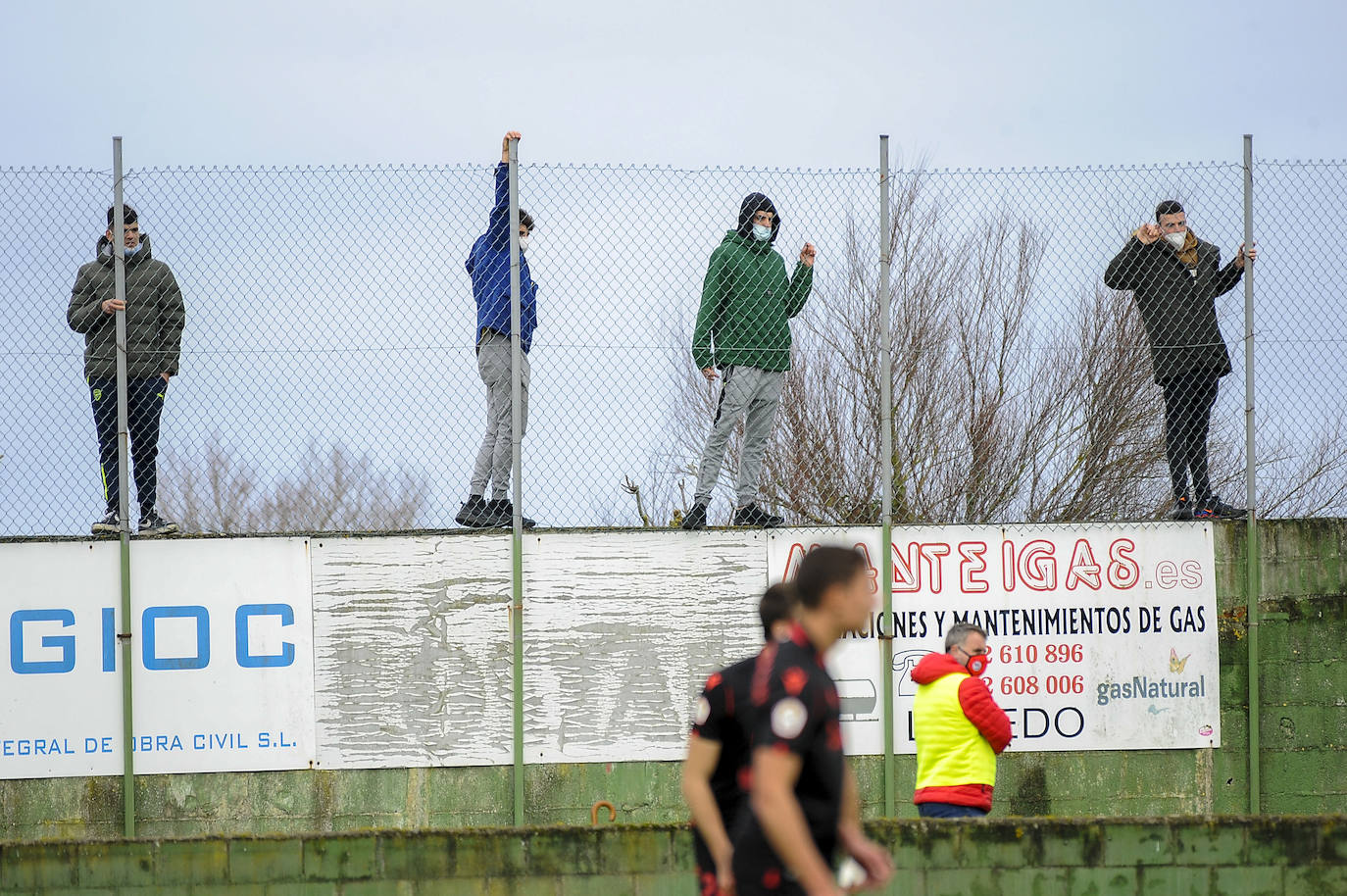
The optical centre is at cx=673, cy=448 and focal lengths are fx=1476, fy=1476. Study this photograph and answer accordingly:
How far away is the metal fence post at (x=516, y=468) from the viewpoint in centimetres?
904

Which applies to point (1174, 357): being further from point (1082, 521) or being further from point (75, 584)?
point (75, 584)

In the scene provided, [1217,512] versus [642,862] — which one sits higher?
[1217,512]

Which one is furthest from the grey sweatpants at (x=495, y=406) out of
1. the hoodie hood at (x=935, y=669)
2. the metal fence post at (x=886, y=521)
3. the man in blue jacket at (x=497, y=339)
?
the hoodie hood at (x=935, y=669)

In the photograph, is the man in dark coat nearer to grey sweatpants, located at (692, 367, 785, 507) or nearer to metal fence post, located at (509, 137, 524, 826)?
grey sweatpants, located at (692, 367, 785, 507)

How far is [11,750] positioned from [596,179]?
497 centimetres

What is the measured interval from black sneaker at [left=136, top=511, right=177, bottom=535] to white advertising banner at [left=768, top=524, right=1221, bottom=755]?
3744 millimetres

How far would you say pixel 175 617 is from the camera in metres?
9.05

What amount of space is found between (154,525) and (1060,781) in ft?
19.4

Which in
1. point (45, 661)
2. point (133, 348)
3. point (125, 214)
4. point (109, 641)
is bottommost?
point (45, 661)

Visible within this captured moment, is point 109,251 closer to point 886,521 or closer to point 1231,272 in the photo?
point 886,521

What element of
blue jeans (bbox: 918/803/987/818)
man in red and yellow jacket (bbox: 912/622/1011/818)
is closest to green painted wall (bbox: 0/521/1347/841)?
blue jeans (bbox: 918/803/987/818)

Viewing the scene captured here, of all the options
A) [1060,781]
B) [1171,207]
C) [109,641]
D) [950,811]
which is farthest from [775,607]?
[1171,207]

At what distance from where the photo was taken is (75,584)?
905 centimetres

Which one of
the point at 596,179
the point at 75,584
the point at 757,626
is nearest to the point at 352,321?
the point at 596,179
